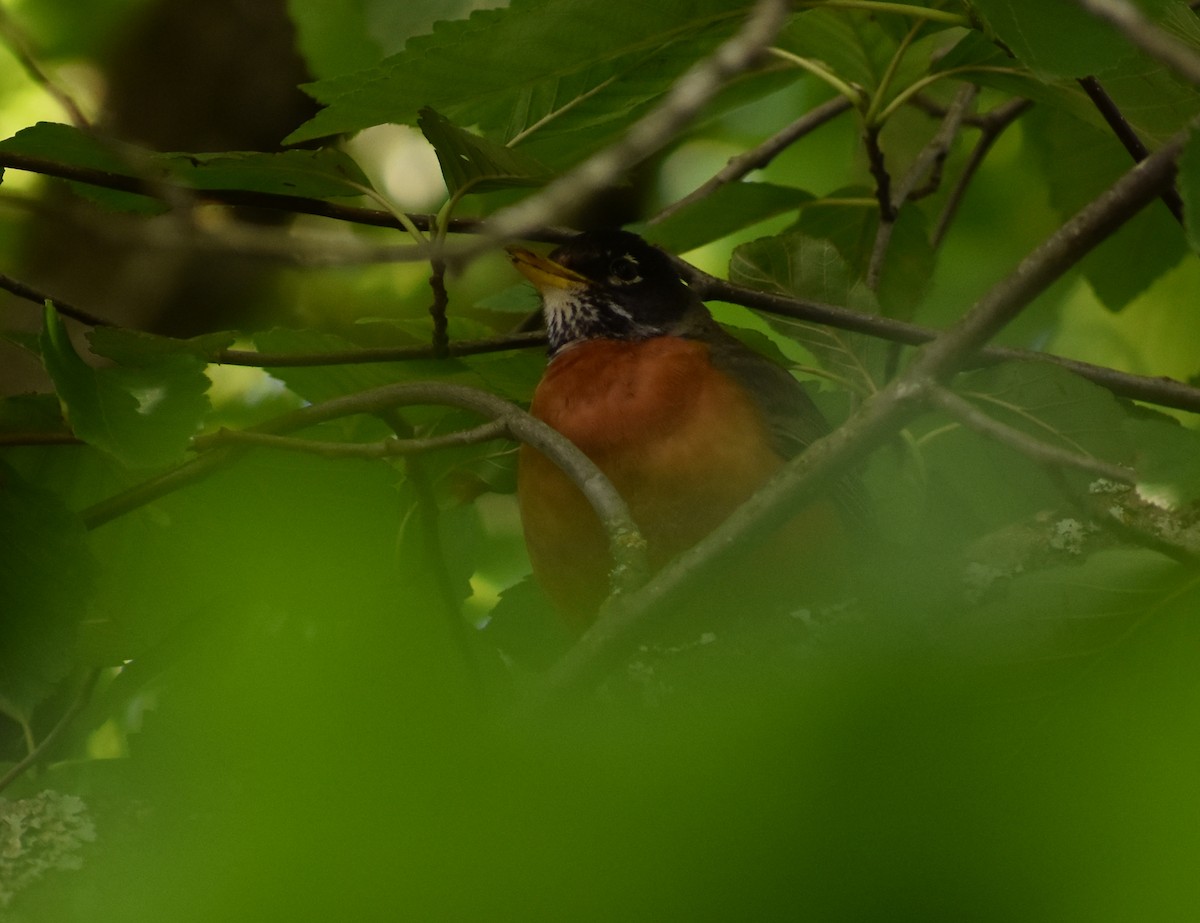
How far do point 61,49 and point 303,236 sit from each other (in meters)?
3.50

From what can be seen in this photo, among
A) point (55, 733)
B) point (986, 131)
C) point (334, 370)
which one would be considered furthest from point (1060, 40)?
point (986, 131)

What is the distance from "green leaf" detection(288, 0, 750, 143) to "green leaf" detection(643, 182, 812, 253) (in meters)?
0.96

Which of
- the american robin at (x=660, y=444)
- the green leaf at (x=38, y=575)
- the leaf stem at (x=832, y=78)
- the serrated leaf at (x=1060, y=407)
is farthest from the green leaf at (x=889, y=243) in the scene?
the green leaf at (x=38, y=575)

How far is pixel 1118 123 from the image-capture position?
7.99 ft

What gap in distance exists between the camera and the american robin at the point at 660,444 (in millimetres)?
2922

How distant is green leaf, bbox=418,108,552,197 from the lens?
2.15 m

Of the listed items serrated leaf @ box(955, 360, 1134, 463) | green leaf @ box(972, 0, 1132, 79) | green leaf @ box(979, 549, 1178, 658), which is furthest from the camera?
serrated leaf @ box(955, 360, 1134, 463)

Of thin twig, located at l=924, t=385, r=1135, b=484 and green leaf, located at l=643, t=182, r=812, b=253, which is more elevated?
thin twig, located at l=924, t=385, r=1135, b=484

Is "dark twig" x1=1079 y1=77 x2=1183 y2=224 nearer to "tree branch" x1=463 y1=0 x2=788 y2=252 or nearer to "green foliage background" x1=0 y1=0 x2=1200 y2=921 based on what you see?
Answer: "green foliage background" x1=0 y1=0 x2=1200 y2=921

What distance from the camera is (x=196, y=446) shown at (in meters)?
2.32

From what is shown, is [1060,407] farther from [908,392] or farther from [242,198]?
[242,198]

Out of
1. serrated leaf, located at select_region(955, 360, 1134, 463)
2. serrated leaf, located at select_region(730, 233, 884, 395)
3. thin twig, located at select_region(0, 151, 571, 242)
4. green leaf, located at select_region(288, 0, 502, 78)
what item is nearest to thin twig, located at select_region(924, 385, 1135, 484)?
serrated leaf, located at select_region(955, 360, 1134, 463)

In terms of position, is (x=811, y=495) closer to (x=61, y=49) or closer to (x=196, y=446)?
(x=196, y=446)

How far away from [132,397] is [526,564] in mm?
2570
